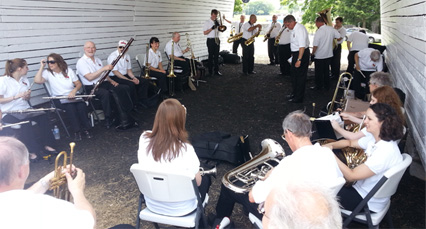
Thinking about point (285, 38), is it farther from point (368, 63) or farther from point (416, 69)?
point (416, 69)

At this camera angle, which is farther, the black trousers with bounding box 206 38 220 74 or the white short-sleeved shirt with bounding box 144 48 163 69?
the black trousers with bounding box 206 38 220 74

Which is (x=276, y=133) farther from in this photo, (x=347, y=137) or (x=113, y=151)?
(x=113, y=151)

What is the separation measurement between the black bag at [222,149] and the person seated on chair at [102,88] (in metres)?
2.07

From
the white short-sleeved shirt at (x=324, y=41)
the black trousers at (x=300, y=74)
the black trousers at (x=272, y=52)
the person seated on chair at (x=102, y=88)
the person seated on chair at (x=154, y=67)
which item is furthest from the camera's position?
the black trousers at (x=272, y=52)

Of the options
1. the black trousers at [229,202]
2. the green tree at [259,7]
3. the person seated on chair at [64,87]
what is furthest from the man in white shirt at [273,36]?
the green tree at [259,7]

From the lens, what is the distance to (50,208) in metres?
1.62

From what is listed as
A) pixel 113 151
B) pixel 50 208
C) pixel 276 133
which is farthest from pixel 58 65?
pixel 50 208

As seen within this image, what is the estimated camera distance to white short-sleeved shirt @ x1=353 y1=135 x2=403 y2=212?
244 centimetres

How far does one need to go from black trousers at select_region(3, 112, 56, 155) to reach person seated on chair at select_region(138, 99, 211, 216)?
102 inches

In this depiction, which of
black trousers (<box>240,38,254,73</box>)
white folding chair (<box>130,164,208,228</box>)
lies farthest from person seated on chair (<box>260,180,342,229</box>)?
black trousers (<box>240,38,254,73</box>)

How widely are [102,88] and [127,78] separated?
0.87m

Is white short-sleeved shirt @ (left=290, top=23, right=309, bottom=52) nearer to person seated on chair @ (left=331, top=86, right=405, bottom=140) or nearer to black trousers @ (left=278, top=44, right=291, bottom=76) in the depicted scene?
black trousers @ (left=278, top=44, right=291, bottom=76)

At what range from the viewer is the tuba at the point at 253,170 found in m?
2.72

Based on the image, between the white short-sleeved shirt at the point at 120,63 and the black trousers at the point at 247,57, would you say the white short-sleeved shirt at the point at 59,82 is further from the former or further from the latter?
the black trousers at the point at 247,57
